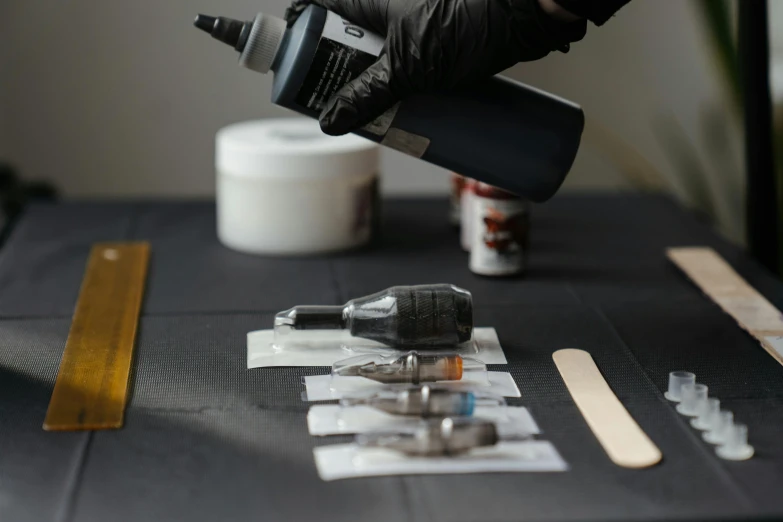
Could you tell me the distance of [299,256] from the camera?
4.36 feet

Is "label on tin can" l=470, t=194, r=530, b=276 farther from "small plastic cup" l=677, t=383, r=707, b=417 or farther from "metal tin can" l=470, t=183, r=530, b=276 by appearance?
"small plastic cup" l=677, t=383, r=707, b=417

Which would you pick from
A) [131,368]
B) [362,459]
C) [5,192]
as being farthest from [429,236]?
[5,192]

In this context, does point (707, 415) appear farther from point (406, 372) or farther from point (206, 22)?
point (206, 22)

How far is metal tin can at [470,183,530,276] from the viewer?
1188mm

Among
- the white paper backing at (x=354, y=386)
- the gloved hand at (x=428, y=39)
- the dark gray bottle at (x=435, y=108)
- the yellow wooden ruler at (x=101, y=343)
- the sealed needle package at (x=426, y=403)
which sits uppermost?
the gloved hand at (x=428, y=39)

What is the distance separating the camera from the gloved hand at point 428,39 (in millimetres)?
911

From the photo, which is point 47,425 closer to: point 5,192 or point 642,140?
point 5,192

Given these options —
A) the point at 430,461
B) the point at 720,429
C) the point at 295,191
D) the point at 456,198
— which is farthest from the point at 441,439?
the point at 456,198

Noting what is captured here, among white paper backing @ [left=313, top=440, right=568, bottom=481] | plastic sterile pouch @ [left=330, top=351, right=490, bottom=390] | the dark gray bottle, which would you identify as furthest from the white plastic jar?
white paper backing @ [left=313, top=440, right=568, bottom=481]

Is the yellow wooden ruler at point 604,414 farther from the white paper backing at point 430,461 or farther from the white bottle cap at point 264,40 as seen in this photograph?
the white bottle cap at point 264,40

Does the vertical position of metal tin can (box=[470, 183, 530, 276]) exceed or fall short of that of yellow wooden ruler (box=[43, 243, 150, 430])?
it exceeds it

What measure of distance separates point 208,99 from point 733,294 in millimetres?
1305

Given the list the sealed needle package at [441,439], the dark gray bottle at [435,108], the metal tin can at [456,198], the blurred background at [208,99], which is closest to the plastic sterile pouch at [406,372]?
the sealed needle package at [441,439]

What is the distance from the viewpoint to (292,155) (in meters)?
1.27
